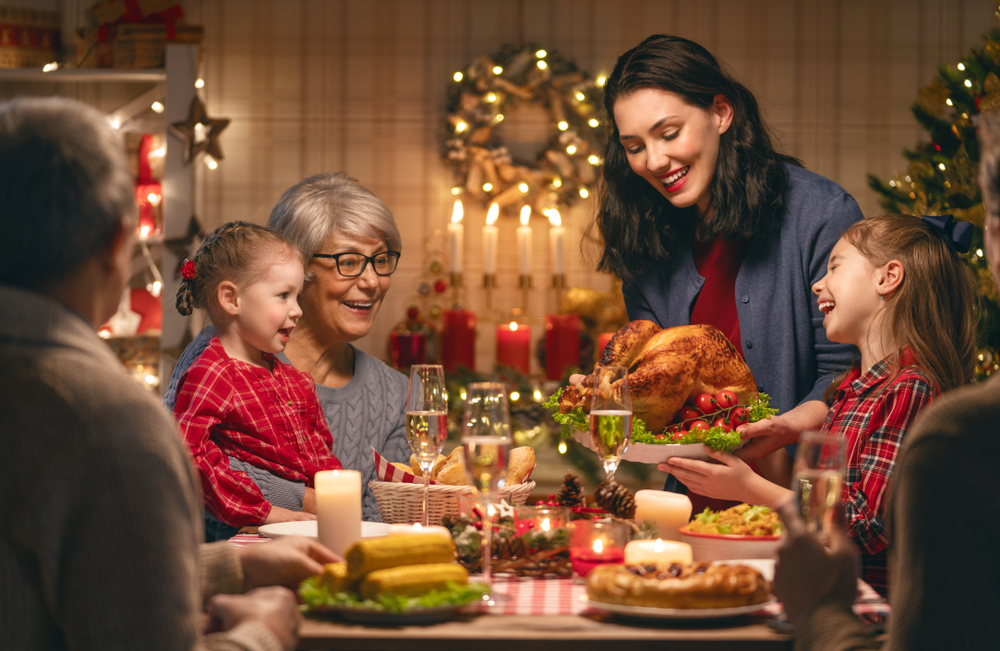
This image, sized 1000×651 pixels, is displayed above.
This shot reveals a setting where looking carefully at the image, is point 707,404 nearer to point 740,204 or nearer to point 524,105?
point 740,204

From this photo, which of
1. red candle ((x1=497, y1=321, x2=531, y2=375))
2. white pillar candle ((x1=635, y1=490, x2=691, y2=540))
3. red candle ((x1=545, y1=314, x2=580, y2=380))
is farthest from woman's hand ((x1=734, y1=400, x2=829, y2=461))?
red candle ((x1=497, y1=321, x2=531, y2=375))

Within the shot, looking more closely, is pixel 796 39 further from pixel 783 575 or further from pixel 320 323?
pixel 783 575

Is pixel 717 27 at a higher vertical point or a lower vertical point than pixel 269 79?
higher

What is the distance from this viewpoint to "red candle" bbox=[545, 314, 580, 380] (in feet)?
13.2

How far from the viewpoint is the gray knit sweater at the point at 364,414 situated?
2221mm

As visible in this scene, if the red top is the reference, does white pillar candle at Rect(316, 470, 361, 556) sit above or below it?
below

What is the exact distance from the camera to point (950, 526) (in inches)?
34.0

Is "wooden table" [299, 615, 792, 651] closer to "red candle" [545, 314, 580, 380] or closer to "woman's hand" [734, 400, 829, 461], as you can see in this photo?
"woman's hand" [734, 400, 829, 461]

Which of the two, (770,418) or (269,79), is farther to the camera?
(269,79)

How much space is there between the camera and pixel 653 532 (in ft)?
4.63

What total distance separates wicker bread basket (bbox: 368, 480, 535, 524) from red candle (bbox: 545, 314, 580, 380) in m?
2.32

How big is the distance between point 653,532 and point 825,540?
1.45 feet

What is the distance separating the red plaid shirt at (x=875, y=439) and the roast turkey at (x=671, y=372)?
234 millimetres

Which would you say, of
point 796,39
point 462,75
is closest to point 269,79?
point 462,75
